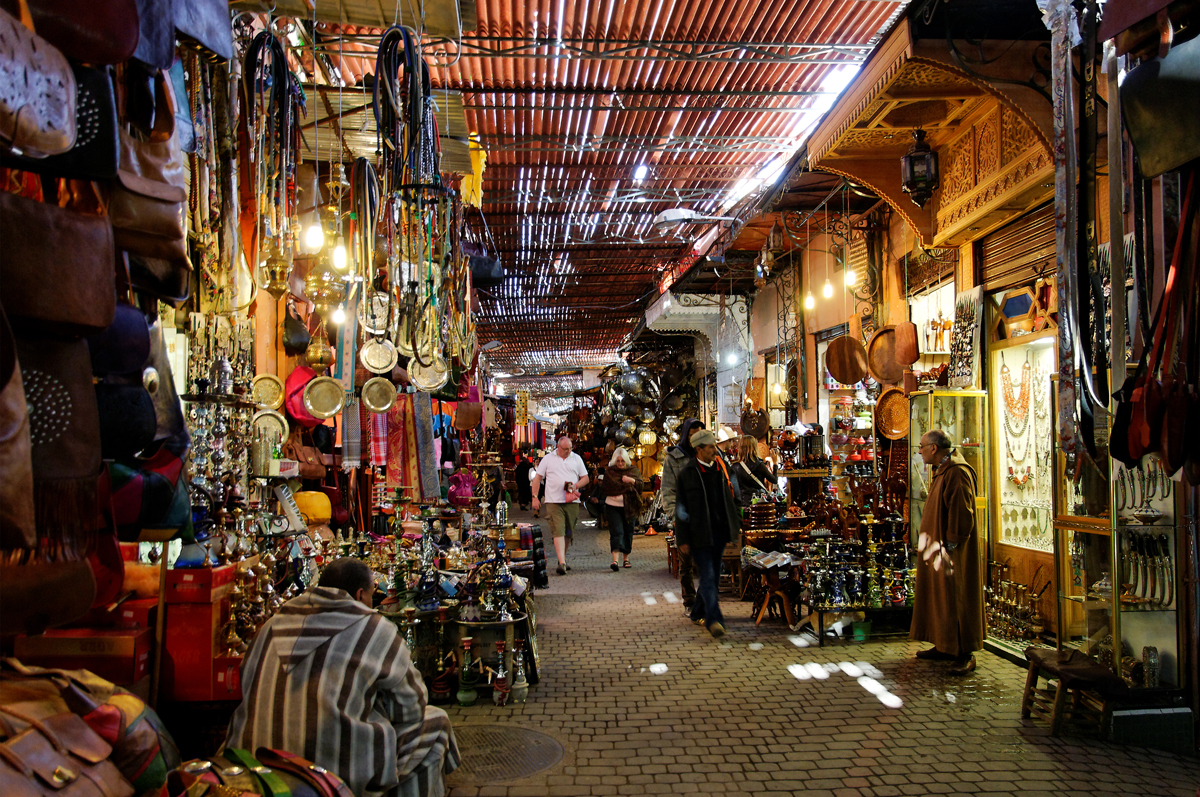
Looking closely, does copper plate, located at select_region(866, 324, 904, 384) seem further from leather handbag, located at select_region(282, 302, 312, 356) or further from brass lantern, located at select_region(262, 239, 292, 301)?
brass lantern, located at select_region(262, 239, 292, 301)

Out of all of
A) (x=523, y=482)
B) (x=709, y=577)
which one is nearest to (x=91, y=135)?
(x=709, y=577)

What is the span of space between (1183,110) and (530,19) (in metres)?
5.15

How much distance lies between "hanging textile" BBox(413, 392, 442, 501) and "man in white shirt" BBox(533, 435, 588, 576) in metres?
1.74

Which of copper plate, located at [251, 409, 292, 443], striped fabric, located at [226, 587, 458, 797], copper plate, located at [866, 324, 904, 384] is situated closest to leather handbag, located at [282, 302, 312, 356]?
copper plate, located at [251, 409, 292, 443]

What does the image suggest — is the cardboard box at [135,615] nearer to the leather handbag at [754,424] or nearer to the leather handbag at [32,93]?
the leather handbag at [32,93]

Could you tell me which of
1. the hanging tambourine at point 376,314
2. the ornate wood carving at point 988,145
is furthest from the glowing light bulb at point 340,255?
the ornate wood carving at point 988,145

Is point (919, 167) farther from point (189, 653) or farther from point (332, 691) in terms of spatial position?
point (189, 653)

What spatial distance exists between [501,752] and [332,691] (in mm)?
1489

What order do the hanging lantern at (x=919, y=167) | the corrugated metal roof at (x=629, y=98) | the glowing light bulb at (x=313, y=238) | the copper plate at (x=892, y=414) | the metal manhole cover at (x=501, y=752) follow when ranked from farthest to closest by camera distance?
the copper plate at (x=892, y=414) < the hanging lantern at (x=919, y=167) < the corrugated metal roof at (x=629, y=98) < the glowing light bulb at (x=313, y=238) < the metal manhole cover at (x=501, y=752)

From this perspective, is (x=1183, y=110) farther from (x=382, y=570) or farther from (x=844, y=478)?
(x=844, y=478)

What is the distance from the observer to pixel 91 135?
4.07ft

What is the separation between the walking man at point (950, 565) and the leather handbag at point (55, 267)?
17.3ft

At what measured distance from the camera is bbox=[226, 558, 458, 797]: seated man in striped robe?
275cm

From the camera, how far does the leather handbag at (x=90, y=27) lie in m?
1.16
